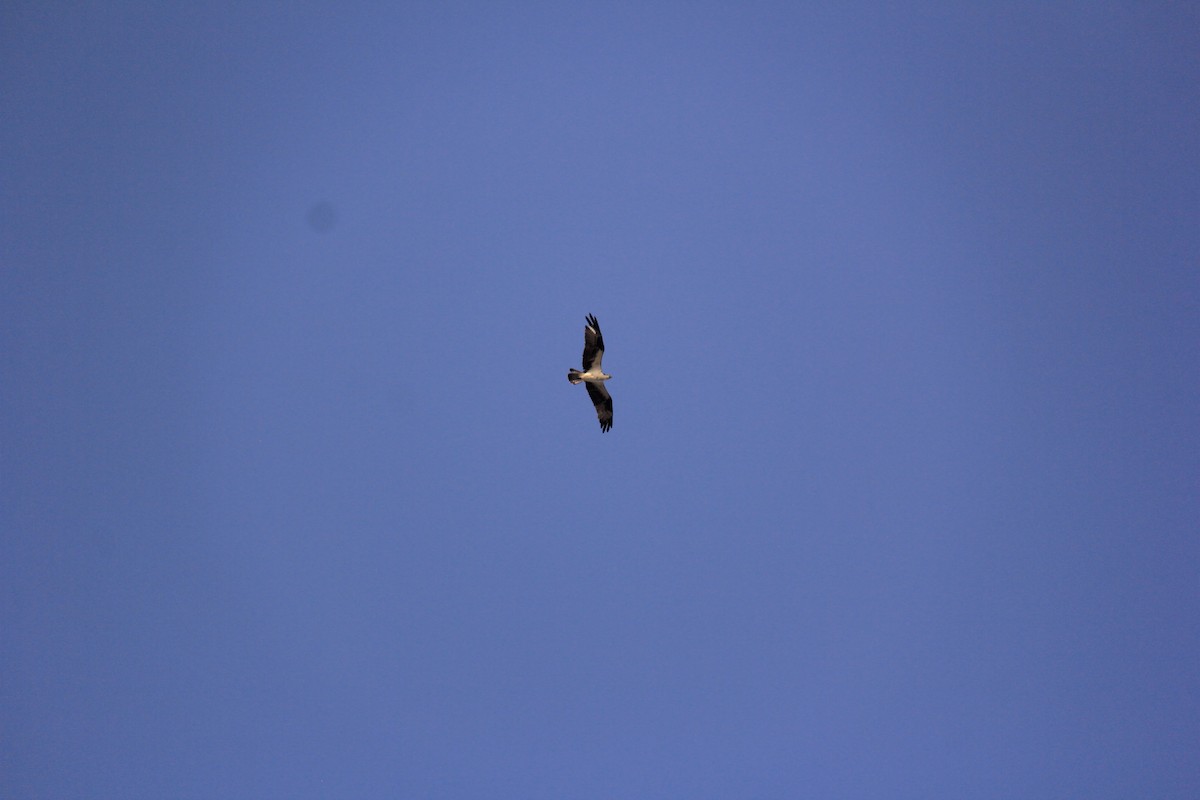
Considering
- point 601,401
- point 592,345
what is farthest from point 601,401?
point 592,345

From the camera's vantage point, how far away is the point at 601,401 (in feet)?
76.6

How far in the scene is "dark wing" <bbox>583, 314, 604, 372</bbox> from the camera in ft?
72.4

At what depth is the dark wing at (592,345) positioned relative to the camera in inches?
869

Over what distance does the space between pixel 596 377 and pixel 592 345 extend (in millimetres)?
1253

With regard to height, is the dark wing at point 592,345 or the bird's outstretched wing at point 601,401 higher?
the dark wing at point 592,345

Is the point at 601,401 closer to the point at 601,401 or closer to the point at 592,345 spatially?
the point at 601,401

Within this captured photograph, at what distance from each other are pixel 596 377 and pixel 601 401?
0.80 m

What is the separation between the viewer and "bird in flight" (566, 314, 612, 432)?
22547 mm

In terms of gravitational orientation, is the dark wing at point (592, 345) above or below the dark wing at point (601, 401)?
above

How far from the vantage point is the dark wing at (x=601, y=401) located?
23.3 metres

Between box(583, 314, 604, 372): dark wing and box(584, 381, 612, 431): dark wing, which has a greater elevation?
box(583, 314, 604, 372): dark wing

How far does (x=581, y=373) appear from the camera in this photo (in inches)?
914

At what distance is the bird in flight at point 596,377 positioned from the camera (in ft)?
74.0

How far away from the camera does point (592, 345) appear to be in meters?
22.4
